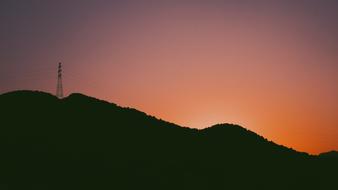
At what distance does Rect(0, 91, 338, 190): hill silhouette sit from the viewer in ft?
169

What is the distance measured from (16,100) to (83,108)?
8445 millimetres

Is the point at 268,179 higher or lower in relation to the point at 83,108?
lower

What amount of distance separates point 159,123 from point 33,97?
1701 cm

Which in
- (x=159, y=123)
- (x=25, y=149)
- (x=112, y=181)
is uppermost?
(x=159, y=123)

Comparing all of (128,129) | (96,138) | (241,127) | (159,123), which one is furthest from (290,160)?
(96,138)

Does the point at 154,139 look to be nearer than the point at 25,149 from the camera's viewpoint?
No

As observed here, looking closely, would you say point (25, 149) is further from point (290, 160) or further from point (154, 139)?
point (290, 160)

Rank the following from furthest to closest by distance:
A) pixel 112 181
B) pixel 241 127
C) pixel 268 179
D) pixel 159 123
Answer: pixel 241 127 → pixel 159 123 → pixel 268 179 → pixel 112 181

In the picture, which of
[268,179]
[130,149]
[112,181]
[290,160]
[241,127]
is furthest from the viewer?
[241,127]

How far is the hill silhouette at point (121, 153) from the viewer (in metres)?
51.5

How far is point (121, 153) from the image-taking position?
57250mm

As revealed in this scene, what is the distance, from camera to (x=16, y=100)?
64875 millimetres

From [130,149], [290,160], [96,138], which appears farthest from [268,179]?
[96,138]

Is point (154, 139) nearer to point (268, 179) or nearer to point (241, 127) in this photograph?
point (268, 179)
